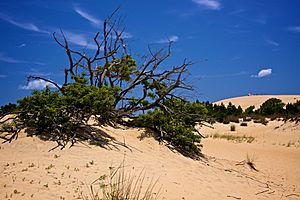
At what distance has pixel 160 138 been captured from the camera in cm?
1020

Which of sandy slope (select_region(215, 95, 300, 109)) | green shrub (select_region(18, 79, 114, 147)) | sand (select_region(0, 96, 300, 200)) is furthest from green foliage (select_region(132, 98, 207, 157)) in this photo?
sandy slope (select_region(215, 95, 300, 109))

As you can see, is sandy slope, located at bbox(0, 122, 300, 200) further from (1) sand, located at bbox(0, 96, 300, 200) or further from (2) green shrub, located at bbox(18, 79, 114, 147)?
(2) green shrub, located at bbox(18, 79, 114, 147)

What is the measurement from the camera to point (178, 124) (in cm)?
1077

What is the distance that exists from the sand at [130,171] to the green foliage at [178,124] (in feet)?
1.66

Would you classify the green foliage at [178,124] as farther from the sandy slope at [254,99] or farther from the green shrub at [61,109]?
the sandy slope at [254,99]

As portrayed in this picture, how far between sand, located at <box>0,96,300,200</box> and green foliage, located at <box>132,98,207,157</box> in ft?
1.66

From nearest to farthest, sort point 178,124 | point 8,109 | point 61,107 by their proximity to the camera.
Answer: point 61,107
point 178,124
point 8,109

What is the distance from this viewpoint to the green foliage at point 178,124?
10.3 meters

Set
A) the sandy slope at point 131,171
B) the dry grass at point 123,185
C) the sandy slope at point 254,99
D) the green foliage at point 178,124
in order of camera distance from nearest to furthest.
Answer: the dry grass at point 123,185, the sandy slope at point 131,171, the green foliage at point 178,124, the sandy slope at point 254,99

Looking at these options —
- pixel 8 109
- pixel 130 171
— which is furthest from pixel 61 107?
pixel 8 109

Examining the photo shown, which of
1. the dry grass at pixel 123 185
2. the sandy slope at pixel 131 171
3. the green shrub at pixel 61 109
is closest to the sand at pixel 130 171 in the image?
the sandy slope at pixel 131 171

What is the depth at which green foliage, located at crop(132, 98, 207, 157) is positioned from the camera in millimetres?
10312

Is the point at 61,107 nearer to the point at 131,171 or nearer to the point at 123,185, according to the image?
the point at 131,171

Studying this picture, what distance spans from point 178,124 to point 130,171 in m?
4.48
